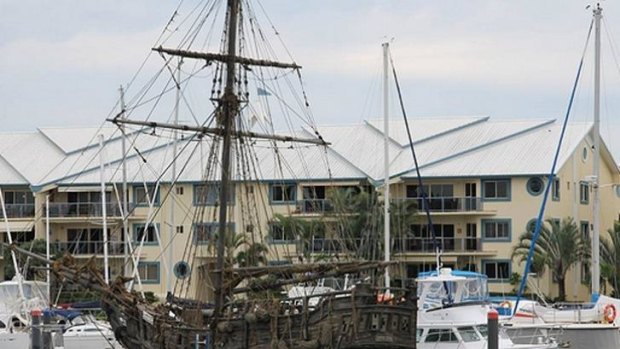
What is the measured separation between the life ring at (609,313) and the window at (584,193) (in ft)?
102

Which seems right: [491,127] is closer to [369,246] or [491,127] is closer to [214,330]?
[369,246]

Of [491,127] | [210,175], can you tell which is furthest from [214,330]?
[491,127]

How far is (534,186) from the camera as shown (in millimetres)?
77375

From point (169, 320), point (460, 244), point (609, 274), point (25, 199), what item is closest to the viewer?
point (169, 320)

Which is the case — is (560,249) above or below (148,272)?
above

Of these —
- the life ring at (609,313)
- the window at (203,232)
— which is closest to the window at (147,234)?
the window at (203,232)

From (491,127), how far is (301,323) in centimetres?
4721

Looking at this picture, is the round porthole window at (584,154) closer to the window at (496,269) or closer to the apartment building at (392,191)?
the apartment building at (392,191)

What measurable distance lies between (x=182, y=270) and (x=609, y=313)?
25.8m

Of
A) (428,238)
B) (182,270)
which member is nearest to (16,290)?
(182,270)

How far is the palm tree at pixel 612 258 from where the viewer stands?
7312 centimetres

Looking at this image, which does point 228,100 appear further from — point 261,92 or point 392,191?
point 392,191

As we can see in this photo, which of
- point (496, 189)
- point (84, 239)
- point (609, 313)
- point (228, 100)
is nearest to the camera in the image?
point (228, 100)

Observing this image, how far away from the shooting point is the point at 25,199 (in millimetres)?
85562
